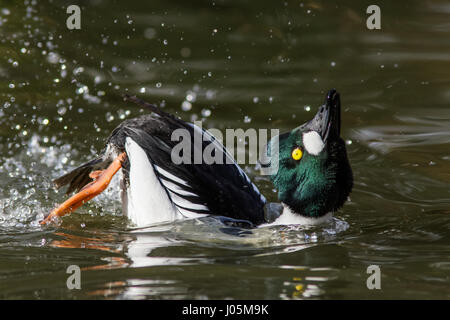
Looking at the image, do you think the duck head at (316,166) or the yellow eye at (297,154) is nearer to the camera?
the duck head at (316,166)

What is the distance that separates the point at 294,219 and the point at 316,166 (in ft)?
1.56

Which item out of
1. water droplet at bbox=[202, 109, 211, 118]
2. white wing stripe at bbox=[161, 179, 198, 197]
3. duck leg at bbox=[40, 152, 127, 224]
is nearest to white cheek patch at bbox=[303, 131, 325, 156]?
white wing stripe at bbox=[161, 179, 198, 197]

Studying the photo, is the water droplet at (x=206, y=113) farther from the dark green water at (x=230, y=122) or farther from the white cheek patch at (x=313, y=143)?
the white cheek patch at (x=313, y=143)

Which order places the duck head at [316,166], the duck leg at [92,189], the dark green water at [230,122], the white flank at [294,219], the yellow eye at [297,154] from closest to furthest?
the dark green water at [230,122]
the duck head at [316,166]
the yellow eye at [297,154]
the white flank at [294,219]
the duck leg at [92,189]

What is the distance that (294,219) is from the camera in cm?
530

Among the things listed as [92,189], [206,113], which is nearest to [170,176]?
[92,189]

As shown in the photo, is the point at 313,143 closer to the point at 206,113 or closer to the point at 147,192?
the point at 147,192

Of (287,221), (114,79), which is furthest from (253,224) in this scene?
(114,79)

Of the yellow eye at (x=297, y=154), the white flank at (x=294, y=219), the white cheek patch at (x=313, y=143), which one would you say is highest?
the white cheek patch at (x=313, y=143)

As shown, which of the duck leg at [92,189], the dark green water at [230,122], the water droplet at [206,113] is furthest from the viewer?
the water droplet at [206,113]

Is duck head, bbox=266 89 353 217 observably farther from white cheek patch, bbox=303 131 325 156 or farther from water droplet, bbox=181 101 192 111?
water droplet, bbox=181 101 192 111

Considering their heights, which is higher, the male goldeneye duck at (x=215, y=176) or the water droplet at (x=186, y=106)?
the water droplet at (x=186, y=106)

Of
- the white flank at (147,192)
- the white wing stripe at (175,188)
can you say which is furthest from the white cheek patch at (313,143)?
the white flank at (147,192)

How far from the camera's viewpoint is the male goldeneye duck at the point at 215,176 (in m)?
5.04
